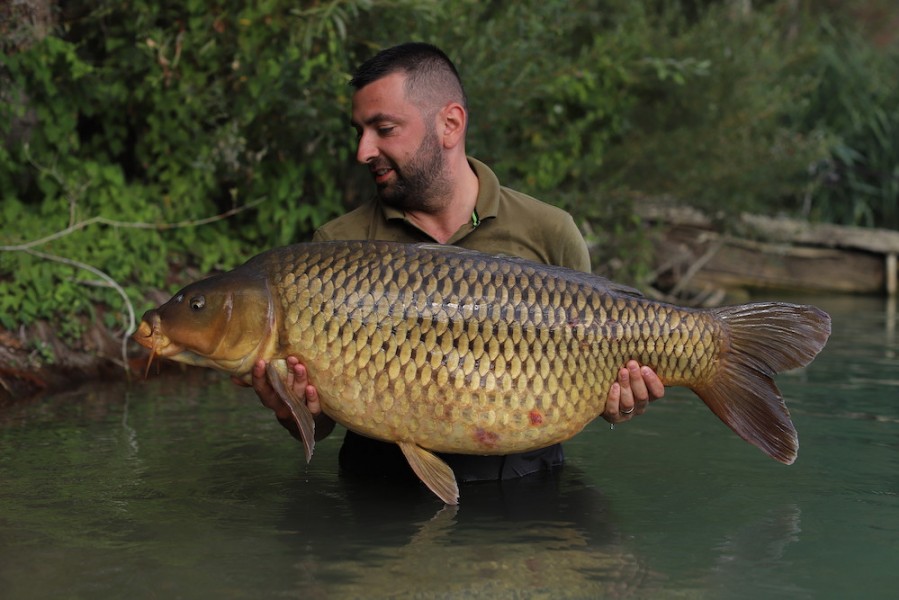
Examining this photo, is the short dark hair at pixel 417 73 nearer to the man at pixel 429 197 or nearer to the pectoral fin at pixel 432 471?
the man at pixel 429 197

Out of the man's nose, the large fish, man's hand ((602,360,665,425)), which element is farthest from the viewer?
the man's nose

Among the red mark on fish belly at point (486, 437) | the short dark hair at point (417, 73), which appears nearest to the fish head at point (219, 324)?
the red mark on fish belly at point (486, 437)

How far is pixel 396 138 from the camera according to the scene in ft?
10.5

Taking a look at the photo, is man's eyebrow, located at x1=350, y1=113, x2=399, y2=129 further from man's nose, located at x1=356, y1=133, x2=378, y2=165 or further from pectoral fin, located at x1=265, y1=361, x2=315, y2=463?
pectoral fin, located at x1=265, y1=361, x2=315, y2=463

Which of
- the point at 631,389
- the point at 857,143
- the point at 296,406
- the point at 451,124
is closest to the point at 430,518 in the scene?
the point at 296,406

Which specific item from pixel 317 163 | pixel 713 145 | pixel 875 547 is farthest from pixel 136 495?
pixel 713 145

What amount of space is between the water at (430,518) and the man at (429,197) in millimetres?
110

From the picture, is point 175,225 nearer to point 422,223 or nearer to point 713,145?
point 422,223

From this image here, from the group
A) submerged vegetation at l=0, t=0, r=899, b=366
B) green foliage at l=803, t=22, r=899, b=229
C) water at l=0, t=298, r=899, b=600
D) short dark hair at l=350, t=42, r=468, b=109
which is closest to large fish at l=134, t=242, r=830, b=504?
water at l=0, t=298, r=899, b=600

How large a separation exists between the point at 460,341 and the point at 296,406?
1.33 ft

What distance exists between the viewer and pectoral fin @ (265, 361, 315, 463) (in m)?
2.76

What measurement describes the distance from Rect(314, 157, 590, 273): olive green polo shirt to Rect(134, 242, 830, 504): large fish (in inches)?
18.2

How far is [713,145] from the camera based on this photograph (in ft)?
27.7

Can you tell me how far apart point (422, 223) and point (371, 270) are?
0.60 m
